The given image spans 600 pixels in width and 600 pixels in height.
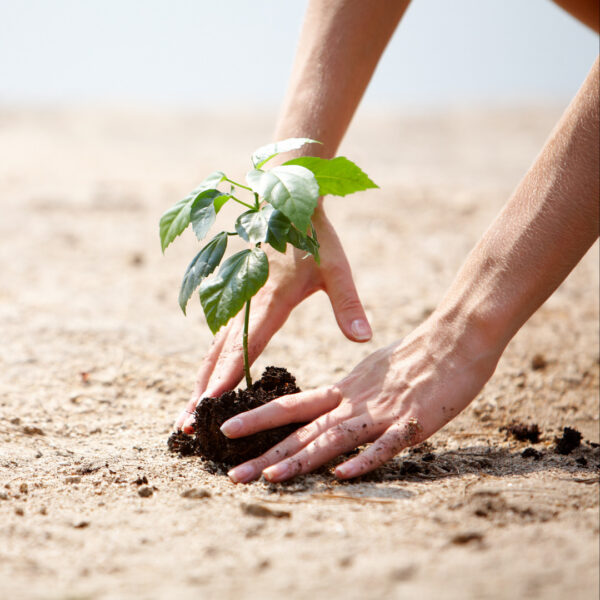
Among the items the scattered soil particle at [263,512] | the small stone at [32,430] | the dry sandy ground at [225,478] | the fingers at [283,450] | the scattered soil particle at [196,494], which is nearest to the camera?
the dry sandy ground at [225,478]

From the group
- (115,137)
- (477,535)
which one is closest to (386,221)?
(477,535)

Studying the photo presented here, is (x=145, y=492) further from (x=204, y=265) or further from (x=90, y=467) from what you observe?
(x=204, y=265)

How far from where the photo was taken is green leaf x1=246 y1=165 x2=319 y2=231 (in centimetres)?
164

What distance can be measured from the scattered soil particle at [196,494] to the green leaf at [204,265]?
0.45 meters

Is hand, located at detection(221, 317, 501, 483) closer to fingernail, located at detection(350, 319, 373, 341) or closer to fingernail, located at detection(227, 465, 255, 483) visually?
fingernail, located at detection(227, 465, 255, 483)

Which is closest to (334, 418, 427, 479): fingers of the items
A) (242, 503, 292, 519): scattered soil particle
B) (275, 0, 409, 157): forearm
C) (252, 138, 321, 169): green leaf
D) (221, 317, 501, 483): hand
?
(221, 317, 501, 483): hand

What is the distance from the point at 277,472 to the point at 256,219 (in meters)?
0.63

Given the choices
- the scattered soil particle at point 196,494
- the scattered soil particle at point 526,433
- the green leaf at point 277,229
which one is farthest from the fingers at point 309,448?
the scattered soil particle at point 526,433

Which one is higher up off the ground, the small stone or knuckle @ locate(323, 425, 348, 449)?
knuckle @ locate(323, 425, 348, 449)

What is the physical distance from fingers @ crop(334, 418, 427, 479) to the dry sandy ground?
5cm

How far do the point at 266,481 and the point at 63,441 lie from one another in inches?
32.6

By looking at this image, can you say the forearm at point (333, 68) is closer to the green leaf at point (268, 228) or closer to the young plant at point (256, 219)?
the young plant at point (256, 219)

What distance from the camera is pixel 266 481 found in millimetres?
1816

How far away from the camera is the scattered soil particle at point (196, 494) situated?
1719mm
